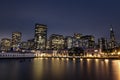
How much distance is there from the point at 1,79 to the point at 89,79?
18.8 meters

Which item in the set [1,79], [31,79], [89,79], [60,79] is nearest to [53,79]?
[60,79]

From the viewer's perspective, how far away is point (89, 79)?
44.3m

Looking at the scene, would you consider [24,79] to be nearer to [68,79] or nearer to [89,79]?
[68,79]

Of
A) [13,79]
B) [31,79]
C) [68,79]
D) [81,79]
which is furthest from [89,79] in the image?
[13,79]

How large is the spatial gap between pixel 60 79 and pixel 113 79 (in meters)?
11.4

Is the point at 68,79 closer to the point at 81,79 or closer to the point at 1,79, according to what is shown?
the point at 81,79

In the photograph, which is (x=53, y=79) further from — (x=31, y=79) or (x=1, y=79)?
(x=1, y=79)

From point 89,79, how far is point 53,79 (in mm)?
7798

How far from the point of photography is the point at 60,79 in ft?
145

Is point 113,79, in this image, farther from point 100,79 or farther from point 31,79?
point 31,79

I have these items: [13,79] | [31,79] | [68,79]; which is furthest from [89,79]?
[13,79]

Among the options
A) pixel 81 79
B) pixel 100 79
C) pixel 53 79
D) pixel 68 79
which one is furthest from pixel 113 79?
pixel 53 79

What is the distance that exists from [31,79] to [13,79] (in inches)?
155

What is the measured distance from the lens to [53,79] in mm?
44094
